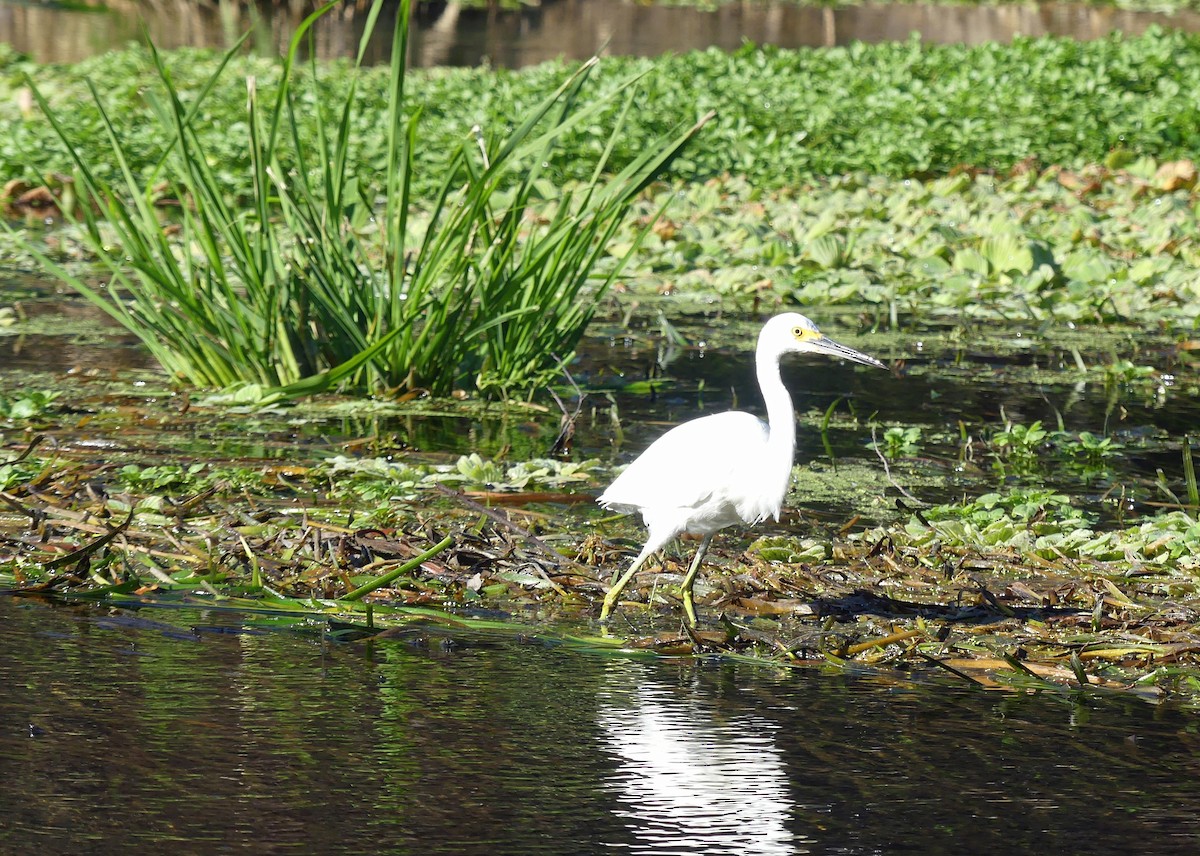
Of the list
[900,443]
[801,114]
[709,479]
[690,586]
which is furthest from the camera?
[801,114]

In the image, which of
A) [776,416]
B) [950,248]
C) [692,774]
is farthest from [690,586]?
[950,248]

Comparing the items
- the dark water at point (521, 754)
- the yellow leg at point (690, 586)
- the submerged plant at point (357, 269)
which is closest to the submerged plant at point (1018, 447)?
the submerged plant at point (357, 269)

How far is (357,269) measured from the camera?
6.20 meters

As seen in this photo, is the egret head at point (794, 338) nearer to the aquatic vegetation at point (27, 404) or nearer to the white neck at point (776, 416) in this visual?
the white neck at point (776, 416)

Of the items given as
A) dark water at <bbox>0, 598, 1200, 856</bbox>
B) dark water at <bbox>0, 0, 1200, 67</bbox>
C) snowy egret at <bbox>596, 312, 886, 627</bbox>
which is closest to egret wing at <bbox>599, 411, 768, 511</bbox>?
snowy egret at <bbox>596, 312, 886, 627</bbox>

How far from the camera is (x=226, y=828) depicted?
2766 mm

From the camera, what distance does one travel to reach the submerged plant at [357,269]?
576 centimetres

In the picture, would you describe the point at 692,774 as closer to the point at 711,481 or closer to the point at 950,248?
the point at 711,481

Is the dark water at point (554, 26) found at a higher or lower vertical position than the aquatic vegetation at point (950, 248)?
higher

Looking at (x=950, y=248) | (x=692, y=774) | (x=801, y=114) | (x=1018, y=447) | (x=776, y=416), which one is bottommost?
(x=692, y=774)

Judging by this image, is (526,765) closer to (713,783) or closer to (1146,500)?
(713,783)

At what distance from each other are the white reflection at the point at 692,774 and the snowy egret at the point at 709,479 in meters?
0.55

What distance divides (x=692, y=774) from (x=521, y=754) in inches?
13.2

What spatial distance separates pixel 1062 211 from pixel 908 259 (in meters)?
1.62
